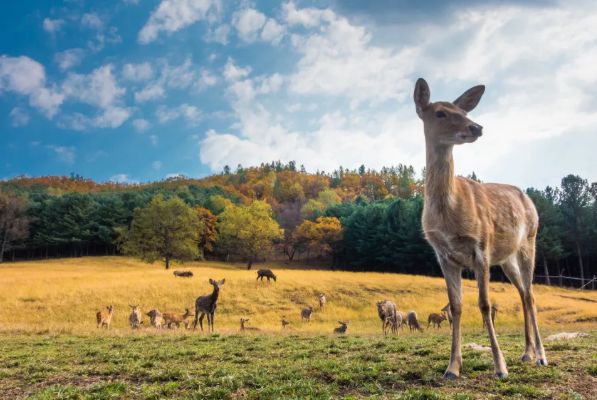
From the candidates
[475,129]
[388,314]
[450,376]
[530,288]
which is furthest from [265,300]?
[475,129]

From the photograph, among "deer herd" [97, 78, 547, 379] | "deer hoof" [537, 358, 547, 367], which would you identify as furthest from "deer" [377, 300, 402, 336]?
"deer hoof" [537, 358, 547, 367]

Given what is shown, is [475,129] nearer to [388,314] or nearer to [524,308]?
[524,308]

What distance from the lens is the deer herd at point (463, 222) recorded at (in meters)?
6.68

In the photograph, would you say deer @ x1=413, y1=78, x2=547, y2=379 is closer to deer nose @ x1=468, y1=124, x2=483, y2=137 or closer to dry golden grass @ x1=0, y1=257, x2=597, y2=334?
deer nose @ x1=468, y1=124, x2=483, y2=137

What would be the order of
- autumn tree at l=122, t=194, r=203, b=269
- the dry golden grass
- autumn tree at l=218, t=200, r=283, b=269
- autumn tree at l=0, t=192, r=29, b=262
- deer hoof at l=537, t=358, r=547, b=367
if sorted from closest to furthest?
deer hoof at l=537, t=358, r=547, b=367 → the dry golden grass → autumn tree at l=122, t=194, r=203, b=269 → autumn tree at l=218, t=200, r=283, b=269 → autumn tree at l=0, t=192, r=29, b=262

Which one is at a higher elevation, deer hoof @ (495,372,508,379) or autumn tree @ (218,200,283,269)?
autumn tree @ (218,200,283,269)

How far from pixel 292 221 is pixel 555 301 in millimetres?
71626

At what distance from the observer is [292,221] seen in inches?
4218

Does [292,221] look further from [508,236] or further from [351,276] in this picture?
[508,236]

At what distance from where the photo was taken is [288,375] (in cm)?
778

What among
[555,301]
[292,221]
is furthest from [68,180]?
[555,301]

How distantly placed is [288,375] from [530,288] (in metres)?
4.54

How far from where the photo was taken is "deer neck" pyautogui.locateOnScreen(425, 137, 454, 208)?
690 cm

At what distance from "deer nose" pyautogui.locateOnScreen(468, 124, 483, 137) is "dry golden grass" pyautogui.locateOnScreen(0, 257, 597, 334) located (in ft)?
73.6
